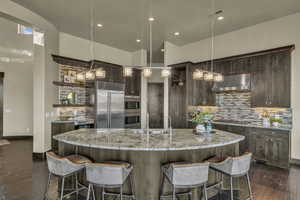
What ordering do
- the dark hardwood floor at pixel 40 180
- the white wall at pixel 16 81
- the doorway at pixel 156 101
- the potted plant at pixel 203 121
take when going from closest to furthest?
the dark hardwood floor at pixel 40 180
the potted plant at pixel 203 121
the white wall at pixel 16 81
the doorway at pixel 156 101

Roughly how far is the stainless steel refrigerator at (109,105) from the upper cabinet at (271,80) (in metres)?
4.38

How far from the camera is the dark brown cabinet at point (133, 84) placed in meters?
6.75

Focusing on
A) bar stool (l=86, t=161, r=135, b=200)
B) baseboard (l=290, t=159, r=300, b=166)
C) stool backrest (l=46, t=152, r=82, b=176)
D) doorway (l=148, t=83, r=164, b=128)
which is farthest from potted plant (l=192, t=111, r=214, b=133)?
doorway (l=148, t=83, r=164, b=128)

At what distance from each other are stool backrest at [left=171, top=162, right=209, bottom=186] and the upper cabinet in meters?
3.55

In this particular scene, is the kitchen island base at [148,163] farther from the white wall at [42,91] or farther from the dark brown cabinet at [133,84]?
the dark brown cabinet at [133,84]

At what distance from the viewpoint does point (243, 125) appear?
14.9 feet

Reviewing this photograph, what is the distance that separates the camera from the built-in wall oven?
6.59 m

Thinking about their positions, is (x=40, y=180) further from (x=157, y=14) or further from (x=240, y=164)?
(x=157, y=14)

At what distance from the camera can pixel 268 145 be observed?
164 inches

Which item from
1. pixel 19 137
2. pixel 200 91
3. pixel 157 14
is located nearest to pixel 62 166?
pixel 157 14

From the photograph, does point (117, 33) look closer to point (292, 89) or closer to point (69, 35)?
point (69, 35)

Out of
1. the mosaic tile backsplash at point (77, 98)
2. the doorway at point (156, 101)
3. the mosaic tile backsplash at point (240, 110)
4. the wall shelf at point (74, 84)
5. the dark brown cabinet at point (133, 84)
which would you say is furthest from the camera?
the doorway at point (156, 101)

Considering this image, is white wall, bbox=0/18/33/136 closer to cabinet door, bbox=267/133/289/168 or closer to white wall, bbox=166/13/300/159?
white wall, bbox=166/13/300/159

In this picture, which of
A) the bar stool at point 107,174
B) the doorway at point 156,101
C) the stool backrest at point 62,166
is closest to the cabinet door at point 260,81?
the bar stool at point 107,174
